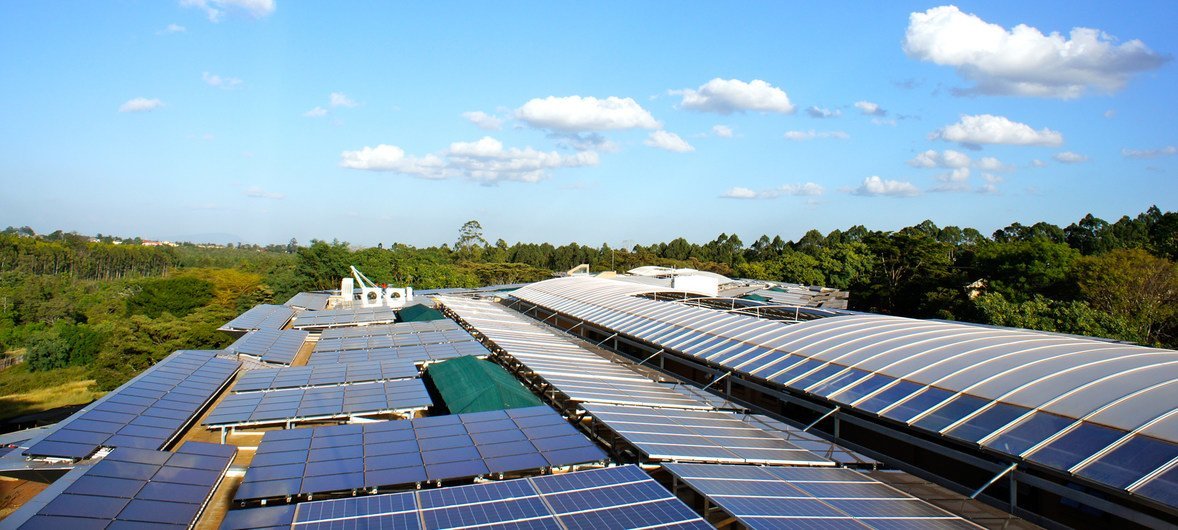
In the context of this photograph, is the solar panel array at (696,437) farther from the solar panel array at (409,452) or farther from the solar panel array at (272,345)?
the solar panel array at (272,345)

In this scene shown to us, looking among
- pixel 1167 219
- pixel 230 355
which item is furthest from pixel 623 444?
pixel 1167 219

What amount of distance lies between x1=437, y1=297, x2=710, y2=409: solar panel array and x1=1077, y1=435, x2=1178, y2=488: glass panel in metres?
7.54

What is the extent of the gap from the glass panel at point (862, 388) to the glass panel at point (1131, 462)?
178 inches

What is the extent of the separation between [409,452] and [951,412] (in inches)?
406

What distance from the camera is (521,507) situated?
799 centimetres

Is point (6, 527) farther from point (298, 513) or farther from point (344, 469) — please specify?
point (344, 469)

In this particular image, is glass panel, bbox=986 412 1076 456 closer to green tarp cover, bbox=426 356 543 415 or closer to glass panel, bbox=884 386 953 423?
glass panel, bbox=884 386 953 423

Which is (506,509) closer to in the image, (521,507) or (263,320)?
(521,507)

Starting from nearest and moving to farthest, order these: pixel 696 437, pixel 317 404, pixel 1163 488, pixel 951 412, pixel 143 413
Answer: pixel 1163 488
pixel 951 412
pixel 696 437
pixel 143 413
pixel 317 404

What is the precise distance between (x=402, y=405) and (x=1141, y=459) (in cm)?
1409

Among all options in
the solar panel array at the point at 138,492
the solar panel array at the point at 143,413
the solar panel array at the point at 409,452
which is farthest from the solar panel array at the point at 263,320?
the solar panel array at the point at 409,452

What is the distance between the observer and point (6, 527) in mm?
7285

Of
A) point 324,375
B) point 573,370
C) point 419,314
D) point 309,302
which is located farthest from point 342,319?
point 573,370

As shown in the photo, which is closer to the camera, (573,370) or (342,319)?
(573,370)
